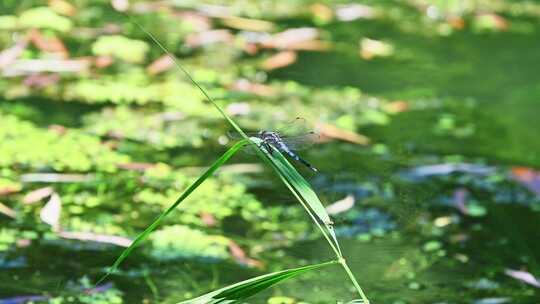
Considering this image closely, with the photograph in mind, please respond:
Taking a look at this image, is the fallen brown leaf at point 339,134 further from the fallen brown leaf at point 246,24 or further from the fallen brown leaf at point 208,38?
the fallen brown leaf at point 246,24

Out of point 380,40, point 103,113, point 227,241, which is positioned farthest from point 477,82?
point 227,241

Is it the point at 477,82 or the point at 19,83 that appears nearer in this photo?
the point at 19,83

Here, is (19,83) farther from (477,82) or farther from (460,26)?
(460,26)

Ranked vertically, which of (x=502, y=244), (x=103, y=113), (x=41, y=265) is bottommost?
(x=502, y=244)

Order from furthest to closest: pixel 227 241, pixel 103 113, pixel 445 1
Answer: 1. pixel 445 1
2. pixel 103 113
3. pixel 227 241

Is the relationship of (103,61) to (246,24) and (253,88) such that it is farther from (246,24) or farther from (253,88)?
(246,24)

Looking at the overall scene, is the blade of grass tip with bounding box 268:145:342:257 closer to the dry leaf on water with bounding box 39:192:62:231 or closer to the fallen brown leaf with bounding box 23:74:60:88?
the dry leaf on water with bounding box 39:192:62:231
